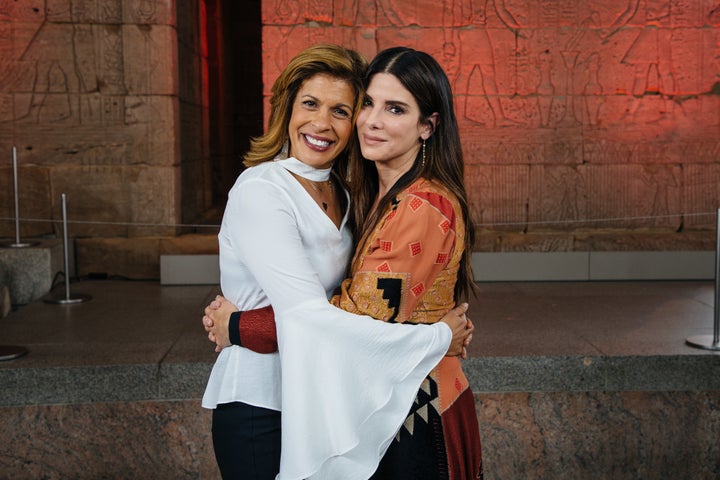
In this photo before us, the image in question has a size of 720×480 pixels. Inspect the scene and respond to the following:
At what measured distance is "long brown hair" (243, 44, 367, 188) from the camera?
2.45 meters

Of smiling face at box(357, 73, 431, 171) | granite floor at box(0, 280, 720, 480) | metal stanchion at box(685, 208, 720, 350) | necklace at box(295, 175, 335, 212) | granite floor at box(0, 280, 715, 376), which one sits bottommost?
granite floor at box(0, 280, 720, 480)

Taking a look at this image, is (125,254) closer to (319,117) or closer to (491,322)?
(491,322)

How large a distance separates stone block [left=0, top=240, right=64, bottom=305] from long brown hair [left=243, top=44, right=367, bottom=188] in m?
5.18

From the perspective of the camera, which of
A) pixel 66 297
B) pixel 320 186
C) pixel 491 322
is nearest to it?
pixel 320 186

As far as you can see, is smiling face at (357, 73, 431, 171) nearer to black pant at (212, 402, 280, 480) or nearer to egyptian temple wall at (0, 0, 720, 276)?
black pant at (212, 402, 280, 480)

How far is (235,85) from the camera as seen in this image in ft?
45.6

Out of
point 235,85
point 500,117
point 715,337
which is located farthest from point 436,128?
point 235,85

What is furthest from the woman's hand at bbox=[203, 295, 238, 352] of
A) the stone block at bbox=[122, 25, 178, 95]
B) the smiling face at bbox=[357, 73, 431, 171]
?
the stone block at bbox=[122, 25, 178, 95]

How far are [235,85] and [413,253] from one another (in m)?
12.1

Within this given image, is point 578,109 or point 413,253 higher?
point 578,109

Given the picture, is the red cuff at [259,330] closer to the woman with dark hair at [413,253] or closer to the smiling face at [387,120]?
the woman with dark hair at [413,253]

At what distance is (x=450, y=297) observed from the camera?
2529 millimetres

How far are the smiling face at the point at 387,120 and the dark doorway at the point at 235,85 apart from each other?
9587 mm

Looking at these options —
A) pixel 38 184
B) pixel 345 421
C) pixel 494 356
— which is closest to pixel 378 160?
pixel 345 421
